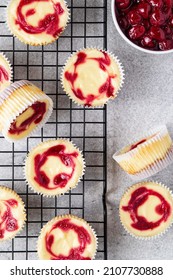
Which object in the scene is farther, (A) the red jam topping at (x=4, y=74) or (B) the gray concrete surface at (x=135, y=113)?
(B) the gray concrete surface at (x=135, y=113)

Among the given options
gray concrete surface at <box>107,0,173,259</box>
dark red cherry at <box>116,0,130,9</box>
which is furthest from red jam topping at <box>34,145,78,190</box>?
dark red cherry at <box>116,0,130,9</box>

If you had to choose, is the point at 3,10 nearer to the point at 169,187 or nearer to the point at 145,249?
the point at 169,187

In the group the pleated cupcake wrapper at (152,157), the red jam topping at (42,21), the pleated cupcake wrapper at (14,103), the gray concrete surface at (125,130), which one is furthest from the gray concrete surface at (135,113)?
the pleated cupcake wrapper at (14,103)

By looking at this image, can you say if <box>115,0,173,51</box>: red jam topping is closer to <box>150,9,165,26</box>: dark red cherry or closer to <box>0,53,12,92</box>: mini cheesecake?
<box>150,9,165,26</box>: dark red cherry

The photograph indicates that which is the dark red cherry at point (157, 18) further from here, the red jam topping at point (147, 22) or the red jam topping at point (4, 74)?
the red jam topping at point (4, 74)

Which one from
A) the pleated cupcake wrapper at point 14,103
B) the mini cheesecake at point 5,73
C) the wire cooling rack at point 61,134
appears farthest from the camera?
the wire cooling rack at point 61,134
